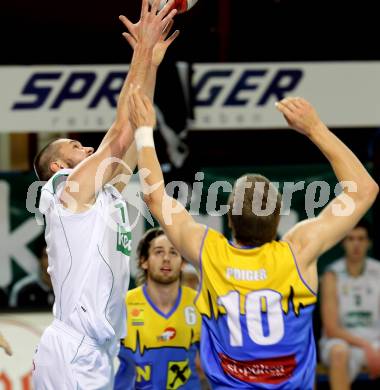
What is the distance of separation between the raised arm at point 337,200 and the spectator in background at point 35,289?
14.3ft

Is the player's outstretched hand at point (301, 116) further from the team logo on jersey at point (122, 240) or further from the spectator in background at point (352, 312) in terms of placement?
the spectator in background at point (352, 312)

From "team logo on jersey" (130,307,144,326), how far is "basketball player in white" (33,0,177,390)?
168 centimetres

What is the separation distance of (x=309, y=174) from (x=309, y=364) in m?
4.44

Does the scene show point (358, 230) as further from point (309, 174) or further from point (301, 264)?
point (301, 264)

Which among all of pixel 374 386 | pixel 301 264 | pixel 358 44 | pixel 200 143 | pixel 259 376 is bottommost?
pixel 374 386

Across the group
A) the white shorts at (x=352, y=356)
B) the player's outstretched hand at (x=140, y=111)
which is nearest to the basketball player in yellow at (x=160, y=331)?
the white shorts at (x=352, y=356)

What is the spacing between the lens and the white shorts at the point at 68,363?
4738mm

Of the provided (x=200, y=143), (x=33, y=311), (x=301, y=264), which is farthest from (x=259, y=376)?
(x=200, y=143)

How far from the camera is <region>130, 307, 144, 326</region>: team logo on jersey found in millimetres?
6539

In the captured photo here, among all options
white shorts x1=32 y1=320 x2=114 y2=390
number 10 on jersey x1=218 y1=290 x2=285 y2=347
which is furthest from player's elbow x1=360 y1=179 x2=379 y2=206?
white shorts x1=32 y1=320 x2=114 y2=390

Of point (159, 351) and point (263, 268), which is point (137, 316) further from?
point (263, 268)

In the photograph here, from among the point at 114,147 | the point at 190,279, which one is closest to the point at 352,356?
the point at 190,279

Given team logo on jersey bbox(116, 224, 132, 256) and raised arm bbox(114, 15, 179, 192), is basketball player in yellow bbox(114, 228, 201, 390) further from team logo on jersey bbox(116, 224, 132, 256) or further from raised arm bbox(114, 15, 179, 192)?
team logo on jersey bbox(116, 224, 132, 256)

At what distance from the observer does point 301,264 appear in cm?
407
